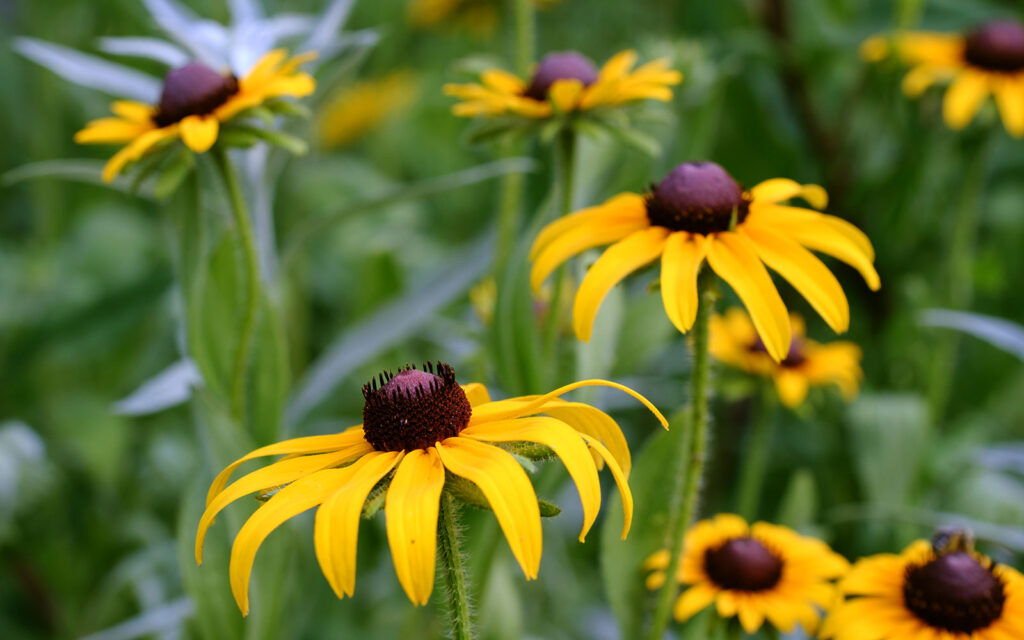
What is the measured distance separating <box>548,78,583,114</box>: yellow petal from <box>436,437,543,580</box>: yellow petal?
40cm

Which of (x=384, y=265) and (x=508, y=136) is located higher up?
(x=508, y=136)

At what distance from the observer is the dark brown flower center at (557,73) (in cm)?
87

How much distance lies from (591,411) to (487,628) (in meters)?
0.45

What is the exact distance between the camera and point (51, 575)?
4.24 feet

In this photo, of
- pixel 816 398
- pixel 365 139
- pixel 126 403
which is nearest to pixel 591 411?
pixel 126 403

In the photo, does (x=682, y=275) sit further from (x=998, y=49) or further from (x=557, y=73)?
(x=998, y=49)

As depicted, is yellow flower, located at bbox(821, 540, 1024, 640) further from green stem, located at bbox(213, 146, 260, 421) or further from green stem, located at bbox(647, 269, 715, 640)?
green stem, located at bbox(213, 146, 260, 421)

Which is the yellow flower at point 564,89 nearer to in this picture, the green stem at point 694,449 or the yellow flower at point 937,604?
the green stem at point 694,449

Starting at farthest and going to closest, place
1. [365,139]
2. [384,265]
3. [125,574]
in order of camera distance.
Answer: [365,139], [384,265], [125,574]

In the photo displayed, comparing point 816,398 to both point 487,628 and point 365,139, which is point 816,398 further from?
point 365,139

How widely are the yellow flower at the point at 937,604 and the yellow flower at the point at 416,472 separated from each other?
214 mm

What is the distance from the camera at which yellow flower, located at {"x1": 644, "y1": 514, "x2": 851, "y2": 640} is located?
71 centimetres

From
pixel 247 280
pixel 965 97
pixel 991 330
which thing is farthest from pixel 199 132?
pixel 965 97

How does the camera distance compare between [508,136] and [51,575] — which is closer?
[508,136]
